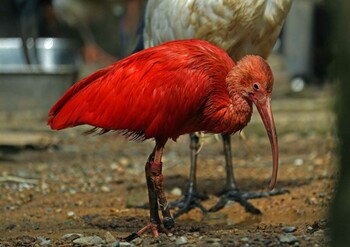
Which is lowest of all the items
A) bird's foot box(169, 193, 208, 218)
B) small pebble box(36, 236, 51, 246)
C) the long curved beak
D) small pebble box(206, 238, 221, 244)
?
bird's foot box(169, 193, 208, 218)

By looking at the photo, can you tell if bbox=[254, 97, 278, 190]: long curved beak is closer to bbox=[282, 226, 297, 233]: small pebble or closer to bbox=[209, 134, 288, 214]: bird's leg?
bbox=[282, 226, 297, 233]: small pebble

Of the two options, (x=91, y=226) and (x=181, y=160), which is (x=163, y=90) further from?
(x=181, y=160)

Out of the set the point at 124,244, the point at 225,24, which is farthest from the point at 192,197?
the point at 124,244

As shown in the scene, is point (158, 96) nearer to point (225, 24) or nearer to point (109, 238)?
point (109, 238)

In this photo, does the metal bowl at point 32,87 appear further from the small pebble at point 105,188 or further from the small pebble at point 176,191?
the small pebble at point 176,191

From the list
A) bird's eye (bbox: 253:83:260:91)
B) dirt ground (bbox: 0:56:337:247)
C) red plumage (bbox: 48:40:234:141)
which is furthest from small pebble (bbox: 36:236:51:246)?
bird's eye (bbox: 253:83:260:91)

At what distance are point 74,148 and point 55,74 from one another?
2.28 meters

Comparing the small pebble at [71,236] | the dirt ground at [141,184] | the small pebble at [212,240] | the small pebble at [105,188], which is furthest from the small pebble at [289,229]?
the small pebble at [105,188]

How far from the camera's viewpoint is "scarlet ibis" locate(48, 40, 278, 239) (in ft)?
15.1

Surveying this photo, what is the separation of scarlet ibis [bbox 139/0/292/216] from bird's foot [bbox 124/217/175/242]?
1124 millimetres

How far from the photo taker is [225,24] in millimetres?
5680

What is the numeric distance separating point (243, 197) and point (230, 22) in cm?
133

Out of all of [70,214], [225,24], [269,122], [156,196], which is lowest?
[70,214]

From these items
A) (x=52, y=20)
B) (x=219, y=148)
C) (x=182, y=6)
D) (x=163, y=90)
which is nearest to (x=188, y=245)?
(x=163, y=90)
